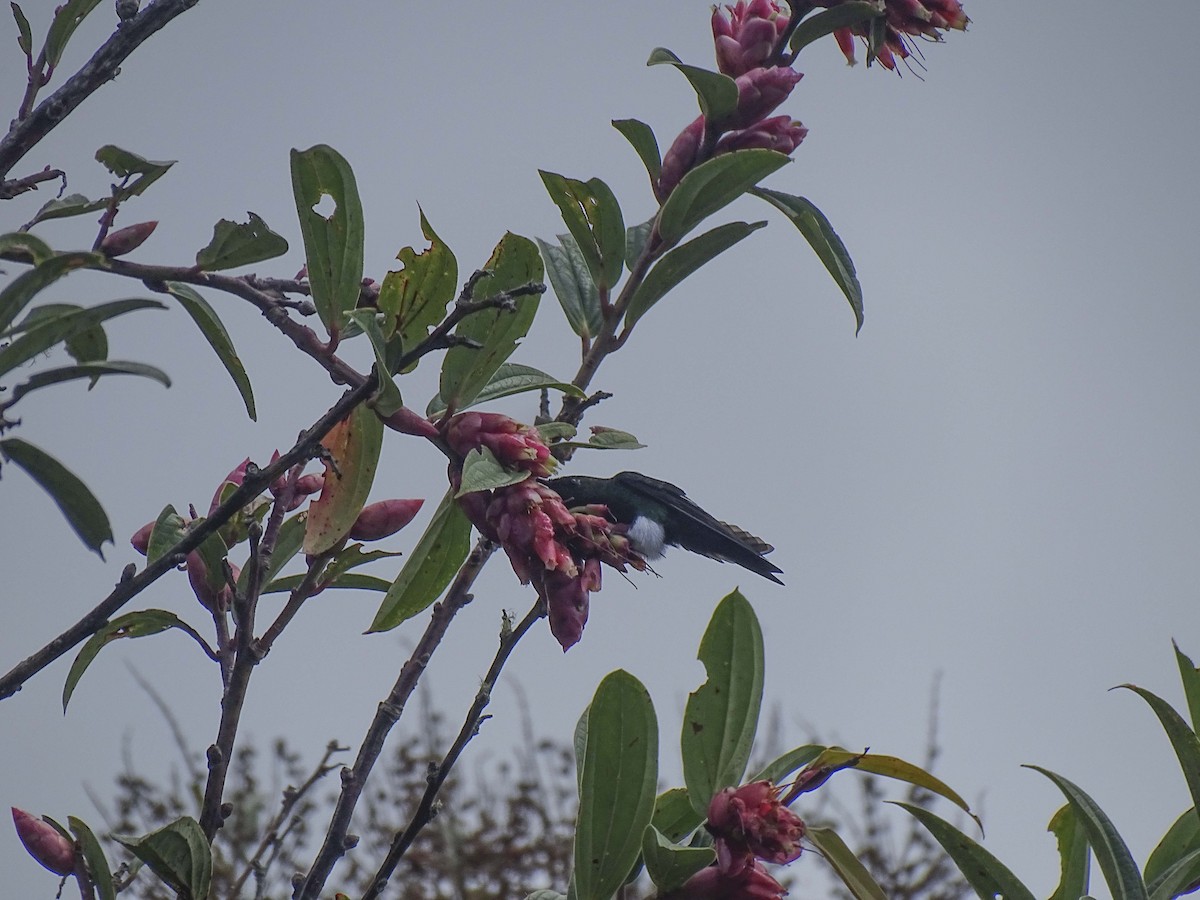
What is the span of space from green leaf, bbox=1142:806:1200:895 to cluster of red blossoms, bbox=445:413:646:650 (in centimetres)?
66

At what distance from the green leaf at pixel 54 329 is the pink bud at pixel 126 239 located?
0.16 meters

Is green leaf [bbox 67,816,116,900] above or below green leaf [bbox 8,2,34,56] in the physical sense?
below

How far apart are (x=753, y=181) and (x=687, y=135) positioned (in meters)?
0.15

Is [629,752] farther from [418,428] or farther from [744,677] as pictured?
[418,428]

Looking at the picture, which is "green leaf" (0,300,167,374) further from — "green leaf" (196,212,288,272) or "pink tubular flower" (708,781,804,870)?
"pink tubular flower" (708,781,804,870)

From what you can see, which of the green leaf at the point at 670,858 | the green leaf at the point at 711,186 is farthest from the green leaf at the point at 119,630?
the green leaf at the point at 711,186

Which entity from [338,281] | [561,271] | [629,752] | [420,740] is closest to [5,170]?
[338,281]

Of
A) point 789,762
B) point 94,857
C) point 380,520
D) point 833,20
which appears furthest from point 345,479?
point 833,20

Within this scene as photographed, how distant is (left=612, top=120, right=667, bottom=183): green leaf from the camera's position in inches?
54.1

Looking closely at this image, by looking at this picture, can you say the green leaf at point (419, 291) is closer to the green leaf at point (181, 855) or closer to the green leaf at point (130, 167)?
the green leaf at point (130, 167)

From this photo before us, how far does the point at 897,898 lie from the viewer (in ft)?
17.2

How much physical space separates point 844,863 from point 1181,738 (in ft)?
1.21

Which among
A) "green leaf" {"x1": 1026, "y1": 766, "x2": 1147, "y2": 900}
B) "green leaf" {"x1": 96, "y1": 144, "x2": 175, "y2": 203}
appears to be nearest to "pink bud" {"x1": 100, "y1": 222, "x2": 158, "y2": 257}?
"green leaf" {"x1": 96, "y1": 144, "x2": 175, "y2": 203}

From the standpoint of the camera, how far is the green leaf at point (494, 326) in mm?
1304
